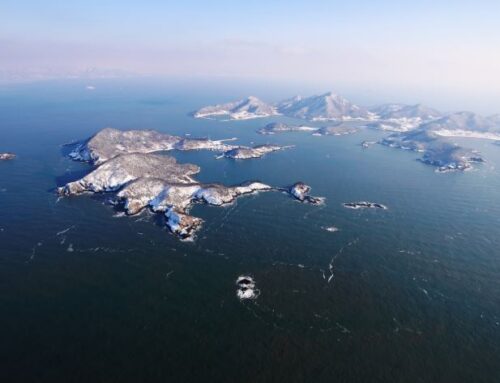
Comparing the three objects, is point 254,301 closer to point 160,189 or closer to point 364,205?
point 160,189

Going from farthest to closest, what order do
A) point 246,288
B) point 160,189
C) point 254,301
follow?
1. point 160,189
2. point 246,288
3. point 254,301

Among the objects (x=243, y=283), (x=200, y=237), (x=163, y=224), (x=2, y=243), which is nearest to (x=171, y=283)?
(x=243, y=283)

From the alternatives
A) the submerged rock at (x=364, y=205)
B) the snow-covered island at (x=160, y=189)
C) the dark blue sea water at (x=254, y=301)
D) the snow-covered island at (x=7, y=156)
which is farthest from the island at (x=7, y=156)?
the submerged rock at (x=364, y=205)

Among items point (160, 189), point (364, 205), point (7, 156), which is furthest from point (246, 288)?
point (7, 156)

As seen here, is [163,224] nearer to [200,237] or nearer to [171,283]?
[200,237]

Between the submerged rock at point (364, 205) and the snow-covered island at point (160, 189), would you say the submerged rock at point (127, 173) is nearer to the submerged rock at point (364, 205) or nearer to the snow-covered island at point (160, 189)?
the snow-covered island at point (160, 189)

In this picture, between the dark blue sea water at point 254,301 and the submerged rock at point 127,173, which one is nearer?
the dark blue sea water at point 254,301

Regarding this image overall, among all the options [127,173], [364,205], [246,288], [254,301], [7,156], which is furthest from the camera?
[7,156]
